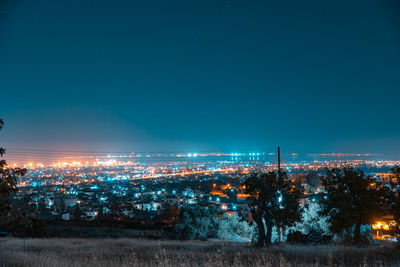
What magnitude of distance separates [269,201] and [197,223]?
11.9 meters

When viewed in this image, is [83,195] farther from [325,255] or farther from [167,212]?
[325,255]

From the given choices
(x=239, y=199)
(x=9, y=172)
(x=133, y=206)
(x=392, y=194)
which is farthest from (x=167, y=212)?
(x=9, y=172)

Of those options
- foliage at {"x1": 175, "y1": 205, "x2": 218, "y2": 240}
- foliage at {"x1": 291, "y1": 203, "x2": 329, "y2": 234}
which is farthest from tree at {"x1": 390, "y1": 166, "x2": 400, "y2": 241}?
foliage at {"x1": 175, "y1": 205, "x2": 218, "y2": 240}

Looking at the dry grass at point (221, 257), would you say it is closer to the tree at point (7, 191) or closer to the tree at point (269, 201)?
Result: the tree at point (7, 191)

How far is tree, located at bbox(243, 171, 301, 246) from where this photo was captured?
55.0ft

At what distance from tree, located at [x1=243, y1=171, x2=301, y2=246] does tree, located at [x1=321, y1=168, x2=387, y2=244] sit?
259 centimetres

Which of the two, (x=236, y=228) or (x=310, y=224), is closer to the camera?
(x=310, y=224)

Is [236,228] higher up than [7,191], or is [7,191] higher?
[7,191]

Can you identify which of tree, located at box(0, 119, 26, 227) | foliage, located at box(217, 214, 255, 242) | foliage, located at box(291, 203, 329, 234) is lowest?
foliage, located at box(217, 214, 255, 242)

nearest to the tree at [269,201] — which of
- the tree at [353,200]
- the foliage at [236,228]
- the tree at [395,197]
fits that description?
the tree at [353,200]

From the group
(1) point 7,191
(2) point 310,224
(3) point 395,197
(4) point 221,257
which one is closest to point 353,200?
(3) point 395,197

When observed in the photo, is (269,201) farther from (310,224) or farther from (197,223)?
(310,224)

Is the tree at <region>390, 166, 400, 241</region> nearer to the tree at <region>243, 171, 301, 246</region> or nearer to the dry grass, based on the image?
the dry grass

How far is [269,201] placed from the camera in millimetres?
17312
